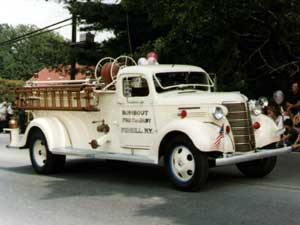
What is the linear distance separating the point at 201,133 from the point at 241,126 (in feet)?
2.91

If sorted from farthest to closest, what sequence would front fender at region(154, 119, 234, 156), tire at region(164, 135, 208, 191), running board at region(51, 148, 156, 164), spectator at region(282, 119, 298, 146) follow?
spectator at region(282, 119, 298, 146)
running board at region(51, 148, 156, 164)
tire at region(164, 135, 208, 191)
front fender at region(154, 119, 234, 156)

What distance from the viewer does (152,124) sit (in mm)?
8922

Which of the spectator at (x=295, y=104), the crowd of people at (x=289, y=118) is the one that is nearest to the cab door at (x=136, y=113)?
the crowd of people at (x=289, y=118)

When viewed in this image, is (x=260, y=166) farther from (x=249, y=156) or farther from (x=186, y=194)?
(x=186, y=194)

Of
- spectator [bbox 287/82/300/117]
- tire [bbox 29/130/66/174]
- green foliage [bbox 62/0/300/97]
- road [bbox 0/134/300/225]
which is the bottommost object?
road [bbox 0/134/300/225]

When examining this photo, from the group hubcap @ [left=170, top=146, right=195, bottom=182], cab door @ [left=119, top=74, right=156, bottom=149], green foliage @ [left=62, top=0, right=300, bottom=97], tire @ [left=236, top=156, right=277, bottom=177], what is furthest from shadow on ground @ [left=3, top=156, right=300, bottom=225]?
green foliage @ [left=62, top=0, right=300, bottom=97]

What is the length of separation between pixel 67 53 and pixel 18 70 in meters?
66.0

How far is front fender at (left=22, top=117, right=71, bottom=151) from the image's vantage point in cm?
1031

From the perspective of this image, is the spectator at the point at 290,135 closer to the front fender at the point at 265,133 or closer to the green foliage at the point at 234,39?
the green foliage at the point at 234,39

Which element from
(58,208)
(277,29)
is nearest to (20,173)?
(58,208)

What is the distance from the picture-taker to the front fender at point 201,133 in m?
7.99

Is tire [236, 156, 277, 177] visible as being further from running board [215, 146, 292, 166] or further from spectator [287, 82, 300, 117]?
spectator [287, 82, 300, 117]

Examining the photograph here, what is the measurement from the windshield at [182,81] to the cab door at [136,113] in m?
0.24

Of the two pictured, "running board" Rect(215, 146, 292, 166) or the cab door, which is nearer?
"running board" Rect(215, 146, 292, 166)
